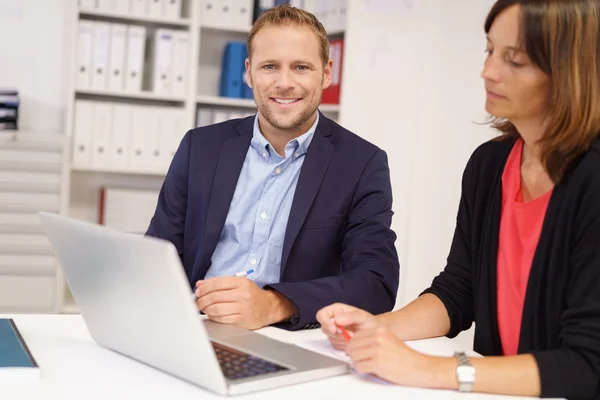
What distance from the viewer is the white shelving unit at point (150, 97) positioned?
12.2 ft

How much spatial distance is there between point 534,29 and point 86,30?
9.09 ft

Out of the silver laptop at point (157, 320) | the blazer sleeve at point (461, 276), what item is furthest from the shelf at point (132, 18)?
the silver laptop at point (157, 320)

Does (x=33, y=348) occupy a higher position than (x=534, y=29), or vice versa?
(x=534, y=29)

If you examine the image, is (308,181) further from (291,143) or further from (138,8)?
(138,8)

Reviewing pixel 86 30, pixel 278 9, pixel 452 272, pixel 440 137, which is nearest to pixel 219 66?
pixel 86 30

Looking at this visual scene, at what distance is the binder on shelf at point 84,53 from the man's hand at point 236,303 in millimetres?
2464

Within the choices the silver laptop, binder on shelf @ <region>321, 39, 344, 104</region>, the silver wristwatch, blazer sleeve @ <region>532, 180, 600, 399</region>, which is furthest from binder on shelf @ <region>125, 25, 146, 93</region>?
the silver wristwatch

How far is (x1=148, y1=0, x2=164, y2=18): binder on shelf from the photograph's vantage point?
376cm

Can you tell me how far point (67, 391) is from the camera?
1061 millimetres

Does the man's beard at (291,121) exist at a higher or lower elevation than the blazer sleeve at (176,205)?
higher

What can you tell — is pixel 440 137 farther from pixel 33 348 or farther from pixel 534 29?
pixel 33 348

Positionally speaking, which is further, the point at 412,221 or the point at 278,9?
the point at 412,221

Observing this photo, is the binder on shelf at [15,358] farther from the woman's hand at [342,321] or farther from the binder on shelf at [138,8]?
the binder on shelf at [138,8]

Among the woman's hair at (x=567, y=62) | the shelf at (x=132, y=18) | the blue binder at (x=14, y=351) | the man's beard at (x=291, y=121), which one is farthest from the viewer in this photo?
the shelf at (x=132, y=18)
